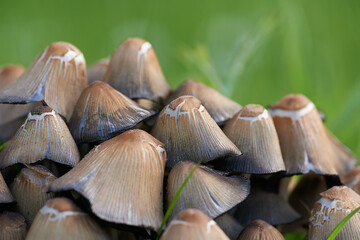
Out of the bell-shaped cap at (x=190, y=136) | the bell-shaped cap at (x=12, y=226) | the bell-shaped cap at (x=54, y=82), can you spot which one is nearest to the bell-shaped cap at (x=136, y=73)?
the bell-shaped cap at (x=54, y=82)

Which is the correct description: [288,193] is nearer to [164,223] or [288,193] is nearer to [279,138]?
[279,138]

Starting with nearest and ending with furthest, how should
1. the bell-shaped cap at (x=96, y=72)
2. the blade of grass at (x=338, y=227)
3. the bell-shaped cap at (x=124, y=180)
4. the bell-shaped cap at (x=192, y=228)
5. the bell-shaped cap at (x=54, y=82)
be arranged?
the bell-shaped cap at (x=192, y=228)
the bell-shaped cap at (x=124, y=180)
the blade of grass at (x=338, y=227)
the bell-shaped cap at (x=54, y=82)
the bell-shaped cap at (x=96, y=72)

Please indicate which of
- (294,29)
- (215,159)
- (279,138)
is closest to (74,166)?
(215,159)

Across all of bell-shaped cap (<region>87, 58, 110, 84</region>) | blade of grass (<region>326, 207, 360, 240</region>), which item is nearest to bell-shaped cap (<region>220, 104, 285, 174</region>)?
blade of grass (<region>326, 207, 360, 240</region>)

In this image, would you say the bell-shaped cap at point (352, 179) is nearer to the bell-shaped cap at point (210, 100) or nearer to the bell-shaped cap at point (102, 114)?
the bell-shaped cap at point (210, 100)

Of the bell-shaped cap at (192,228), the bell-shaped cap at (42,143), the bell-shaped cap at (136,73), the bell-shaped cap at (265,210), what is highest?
the bell-shaped cap at (136,73)

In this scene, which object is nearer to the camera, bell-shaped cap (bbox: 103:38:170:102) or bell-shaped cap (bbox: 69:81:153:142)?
bell-shaped cap (bbox: 69:81:153:142)

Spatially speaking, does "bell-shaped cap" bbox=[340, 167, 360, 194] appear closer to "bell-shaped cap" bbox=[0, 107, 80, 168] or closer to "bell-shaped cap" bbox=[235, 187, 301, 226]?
"bell-shaped cap" bbox=[235, 187, 301, 226]

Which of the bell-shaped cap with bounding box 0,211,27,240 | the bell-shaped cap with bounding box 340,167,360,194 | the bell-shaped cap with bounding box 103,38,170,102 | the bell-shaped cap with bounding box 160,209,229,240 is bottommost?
the bell-shaped cap with bounding box 340,167,360,194
